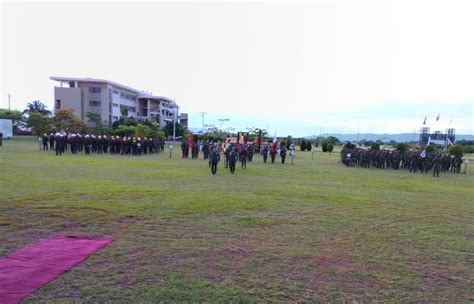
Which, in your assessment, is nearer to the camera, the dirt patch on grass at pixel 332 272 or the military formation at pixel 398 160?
the dirt patch on grass at pixel 332 272

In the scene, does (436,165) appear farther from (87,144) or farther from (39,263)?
(39,263)

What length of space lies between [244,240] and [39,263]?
340 centimetres

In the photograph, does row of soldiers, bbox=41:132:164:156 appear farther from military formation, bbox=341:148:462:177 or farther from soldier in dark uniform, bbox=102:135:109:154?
military formation, bbox=341:148:462:177

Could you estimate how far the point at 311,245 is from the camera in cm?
698

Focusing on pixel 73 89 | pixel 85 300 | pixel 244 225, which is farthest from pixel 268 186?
pixel 73 89

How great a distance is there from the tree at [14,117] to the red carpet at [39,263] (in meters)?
57.6

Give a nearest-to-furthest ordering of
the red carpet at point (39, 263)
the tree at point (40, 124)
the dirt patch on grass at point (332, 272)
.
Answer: the red carpet at point (39, 263) → the dirt patch on grass at point (332, 272) → the tree at point (40, 124)

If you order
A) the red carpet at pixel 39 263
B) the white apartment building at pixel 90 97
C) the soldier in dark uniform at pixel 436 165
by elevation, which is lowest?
the red carpet at pixel 39 263

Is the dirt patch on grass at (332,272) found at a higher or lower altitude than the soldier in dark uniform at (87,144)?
lower

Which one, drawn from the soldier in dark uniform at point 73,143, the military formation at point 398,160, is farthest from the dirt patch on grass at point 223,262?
the soldier in dark uniform at point 73,143

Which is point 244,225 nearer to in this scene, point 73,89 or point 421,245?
point 421,245

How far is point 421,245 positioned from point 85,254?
6.11m

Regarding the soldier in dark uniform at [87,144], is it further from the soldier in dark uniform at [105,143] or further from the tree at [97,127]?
the tree at [97,127]

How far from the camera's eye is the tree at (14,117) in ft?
185
